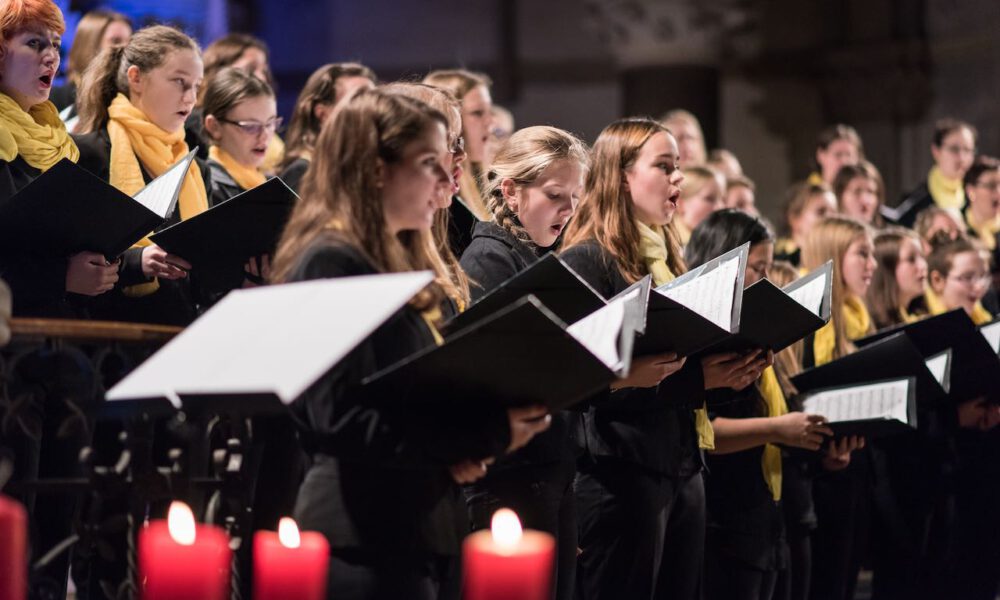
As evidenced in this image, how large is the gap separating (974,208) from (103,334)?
5.12 metres

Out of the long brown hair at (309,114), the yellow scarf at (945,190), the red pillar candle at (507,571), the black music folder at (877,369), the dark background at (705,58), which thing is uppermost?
the dark background at (705,58)

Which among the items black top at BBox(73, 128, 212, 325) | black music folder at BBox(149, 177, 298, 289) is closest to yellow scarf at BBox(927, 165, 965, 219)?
black top at BBox(73, 128, 212, 325)

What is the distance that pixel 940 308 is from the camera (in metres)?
5.93

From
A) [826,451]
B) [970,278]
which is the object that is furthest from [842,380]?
[970,278]

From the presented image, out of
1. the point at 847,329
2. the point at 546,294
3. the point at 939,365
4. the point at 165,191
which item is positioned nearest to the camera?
the point at 546,294

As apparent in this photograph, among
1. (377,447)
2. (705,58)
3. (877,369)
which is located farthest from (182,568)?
(705,58)

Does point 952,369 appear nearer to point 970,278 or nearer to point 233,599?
point 970,278

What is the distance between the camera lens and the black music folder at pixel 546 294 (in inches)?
106

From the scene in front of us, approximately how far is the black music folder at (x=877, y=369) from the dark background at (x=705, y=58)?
477cm

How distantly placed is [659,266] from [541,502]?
31.5 inches

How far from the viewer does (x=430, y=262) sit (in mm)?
2688

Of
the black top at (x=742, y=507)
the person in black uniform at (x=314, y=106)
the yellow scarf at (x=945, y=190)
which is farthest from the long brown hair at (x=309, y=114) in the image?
the yellow scarf at (x=945, y=190)

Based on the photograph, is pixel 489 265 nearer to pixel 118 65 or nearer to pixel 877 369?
pixel 118 65

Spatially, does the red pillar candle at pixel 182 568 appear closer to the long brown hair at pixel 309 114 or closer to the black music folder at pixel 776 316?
the black music folder at pixel 776 316
